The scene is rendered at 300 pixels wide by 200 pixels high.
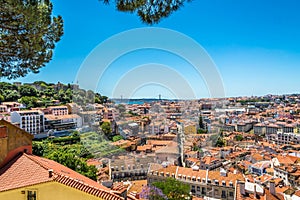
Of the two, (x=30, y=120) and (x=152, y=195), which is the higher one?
(x=30, y=120)

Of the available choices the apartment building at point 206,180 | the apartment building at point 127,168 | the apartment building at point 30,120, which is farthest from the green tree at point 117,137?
→ the apartment building at point 206,180

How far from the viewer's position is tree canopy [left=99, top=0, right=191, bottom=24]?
2.67m

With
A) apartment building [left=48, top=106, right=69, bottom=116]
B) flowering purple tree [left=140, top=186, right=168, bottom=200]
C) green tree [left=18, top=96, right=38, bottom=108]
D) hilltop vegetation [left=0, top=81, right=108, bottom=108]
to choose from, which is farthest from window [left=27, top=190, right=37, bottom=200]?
green tree [left=18, top=96, right=38, bottom=108]

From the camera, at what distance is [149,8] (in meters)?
2.74

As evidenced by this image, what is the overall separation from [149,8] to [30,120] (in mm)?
24147

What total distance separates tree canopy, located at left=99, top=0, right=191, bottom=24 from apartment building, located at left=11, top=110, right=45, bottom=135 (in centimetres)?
2337

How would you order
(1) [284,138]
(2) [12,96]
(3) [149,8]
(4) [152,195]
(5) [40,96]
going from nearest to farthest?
(3) [149,8] → (4) [152,195] → (2) [12,96] → (1) [284,138] → (5) [40,96]

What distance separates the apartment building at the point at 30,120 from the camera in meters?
22.9

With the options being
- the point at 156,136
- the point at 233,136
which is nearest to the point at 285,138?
the point at 233,136

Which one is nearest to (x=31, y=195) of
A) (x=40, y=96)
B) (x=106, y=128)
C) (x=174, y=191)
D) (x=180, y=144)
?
(x=174, y=191)

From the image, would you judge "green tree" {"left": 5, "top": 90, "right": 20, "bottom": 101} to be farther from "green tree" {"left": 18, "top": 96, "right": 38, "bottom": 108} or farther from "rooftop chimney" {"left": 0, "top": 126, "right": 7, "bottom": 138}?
"rooftop chimney" {"left": 0, "top": 126, "right": 7, "bottom": 138}

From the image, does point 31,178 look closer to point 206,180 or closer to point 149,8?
point 149,8

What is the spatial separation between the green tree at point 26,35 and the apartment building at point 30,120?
71.1ft

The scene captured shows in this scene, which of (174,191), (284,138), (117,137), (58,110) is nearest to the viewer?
(174,191)
